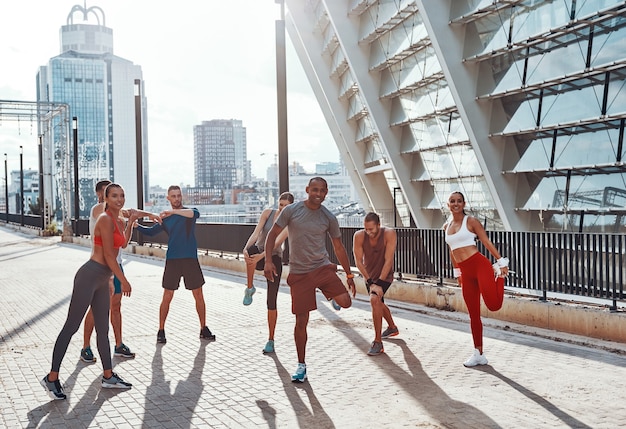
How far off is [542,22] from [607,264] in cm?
1514

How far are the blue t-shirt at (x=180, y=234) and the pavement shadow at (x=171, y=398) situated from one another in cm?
148

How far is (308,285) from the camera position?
6906mm

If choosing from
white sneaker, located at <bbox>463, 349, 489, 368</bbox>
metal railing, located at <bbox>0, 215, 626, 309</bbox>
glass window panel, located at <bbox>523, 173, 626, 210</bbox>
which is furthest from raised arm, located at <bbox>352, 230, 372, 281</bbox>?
glass window panel, located at <bbox>523, 173, 626, 210</bbox>

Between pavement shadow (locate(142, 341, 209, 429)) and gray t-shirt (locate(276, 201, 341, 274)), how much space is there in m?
1.42

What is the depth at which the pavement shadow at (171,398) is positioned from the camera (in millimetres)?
5699

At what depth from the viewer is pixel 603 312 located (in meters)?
8.91

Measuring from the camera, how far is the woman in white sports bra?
7484 mm

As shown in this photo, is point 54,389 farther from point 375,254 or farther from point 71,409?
point 375,254

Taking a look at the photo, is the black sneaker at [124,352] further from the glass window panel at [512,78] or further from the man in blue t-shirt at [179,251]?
the glass window panel at [512,78]

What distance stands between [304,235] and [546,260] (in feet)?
15.3

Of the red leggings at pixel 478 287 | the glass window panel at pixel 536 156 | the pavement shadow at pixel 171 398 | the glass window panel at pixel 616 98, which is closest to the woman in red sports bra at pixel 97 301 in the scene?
→ the pavement shadow at pixel 171 398

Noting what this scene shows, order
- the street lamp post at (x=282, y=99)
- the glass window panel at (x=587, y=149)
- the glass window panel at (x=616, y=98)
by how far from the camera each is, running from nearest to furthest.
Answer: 1. the street lamp post at (x=282, y=99)
2. the glass window panel at (x=616, y=98)
3. the glass window panel at (x=587, y=149)

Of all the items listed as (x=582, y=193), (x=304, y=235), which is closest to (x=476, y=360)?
(x=304, y=235)

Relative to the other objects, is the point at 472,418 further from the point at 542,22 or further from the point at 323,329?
the point at 542,22
